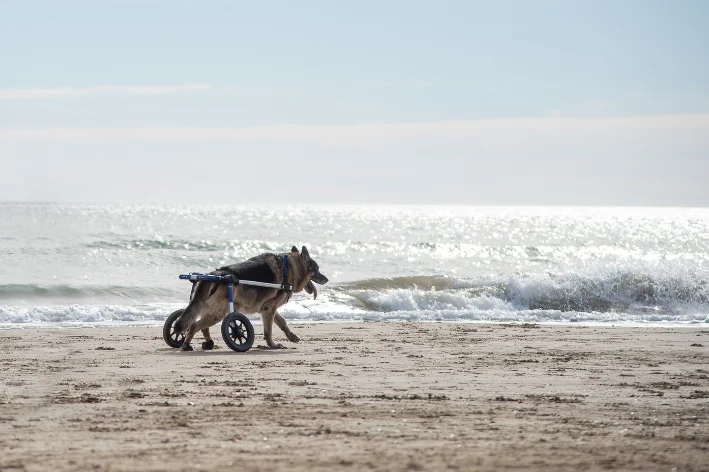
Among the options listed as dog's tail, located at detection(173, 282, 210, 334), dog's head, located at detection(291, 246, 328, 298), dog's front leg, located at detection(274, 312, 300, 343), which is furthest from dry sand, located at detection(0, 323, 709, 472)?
dog's head, located at detection(291, 246, 328, 298)

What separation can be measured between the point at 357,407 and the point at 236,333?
5.27 m

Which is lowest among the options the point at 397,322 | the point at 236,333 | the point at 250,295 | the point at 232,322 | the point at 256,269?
the point at 397,322

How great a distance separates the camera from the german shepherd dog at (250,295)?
1270cm

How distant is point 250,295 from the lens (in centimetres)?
1308

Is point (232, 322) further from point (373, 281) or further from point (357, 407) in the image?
point (373, 281)

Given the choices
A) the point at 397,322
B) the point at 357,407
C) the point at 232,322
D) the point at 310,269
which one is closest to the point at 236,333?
the point at 232,322

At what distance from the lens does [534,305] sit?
2384cm

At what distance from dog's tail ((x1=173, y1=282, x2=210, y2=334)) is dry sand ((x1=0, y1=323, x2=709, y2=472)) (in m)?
0.39

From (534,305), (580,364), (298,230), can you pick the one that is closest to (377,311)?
(534,305)

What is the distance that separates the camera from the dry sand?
5816 mm

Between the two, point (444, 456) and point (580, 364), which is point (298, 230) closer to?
point (580, 364)

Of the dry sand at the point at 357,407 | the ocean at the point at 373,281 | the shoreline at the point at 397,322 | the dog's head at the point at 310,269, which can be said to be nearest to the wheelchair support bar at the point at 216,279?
the dry sand at the point at 357,407

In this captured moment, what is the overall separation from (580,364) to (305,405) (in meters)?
4.56

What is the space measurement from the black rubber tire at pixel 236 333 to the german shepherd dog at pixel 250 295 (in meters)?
0.35
